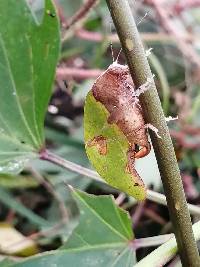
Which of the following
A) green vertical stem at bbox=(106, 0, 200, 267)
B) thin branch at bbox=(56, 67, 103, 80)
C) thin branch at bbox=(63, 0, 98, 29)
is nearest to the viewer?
green vertical stem at bbox=(106, 0, 200, 267)

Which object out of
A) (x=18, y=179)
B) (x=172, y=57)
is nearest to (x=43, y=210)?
(x=18, y=179)

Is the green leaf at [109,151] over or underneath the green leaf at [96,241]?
over

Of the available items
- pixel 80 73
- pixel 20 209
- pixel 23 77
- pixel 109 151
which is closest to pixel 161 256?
pixel 109 151

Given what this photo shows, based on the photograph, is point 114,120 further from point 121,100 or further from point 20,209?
point 20,209

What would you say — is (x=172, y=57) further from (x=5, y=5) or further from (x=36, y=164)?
(x=5, y=5)

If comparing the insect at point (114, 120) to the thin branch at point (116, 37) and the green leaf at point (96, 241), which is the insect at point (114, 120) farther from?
the thin branch at point (116, 37)

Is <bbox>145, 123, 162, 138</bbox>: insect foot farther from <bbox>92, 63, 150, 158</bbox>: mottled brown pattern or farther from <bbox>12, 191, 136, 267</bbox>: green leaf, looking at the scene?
<bbox>12, 191, 136, 267</bbox>: green leaf

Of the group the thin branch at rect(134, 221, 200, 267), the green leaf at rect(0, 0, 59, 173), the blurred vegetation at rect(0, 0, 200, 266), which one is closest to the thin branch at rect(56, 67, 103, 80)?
the blurred vegetation at rect(0, 0, 200, 266)

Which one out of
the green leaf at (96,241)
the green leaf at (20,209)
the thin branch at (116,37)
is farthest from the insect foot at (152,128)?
the thin branch at (116,37)

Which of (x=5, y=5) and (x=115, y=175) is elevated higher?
(x=5, y=5)
